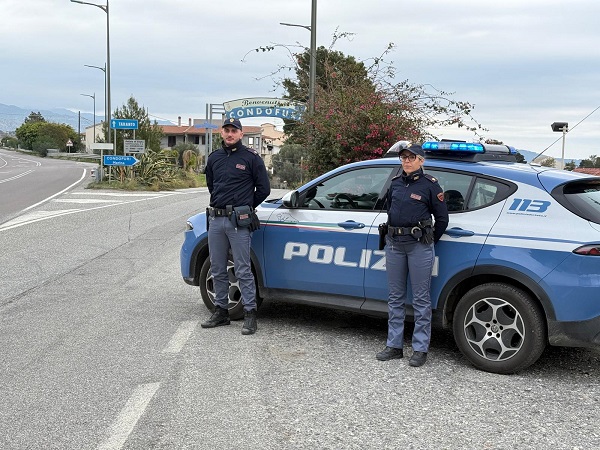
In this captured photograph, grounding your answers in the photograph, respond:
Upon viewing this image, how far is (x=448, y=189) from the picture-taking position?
17.3 feet

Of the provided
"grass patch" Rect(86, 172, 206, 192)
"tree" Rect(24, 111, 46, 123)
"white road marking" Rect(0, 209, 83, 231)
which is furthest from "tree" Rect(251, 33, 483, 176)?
"tree" Rect(24, 111, 46, 123)

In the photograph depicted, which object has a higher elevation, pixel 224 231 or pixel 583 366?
pixel 224 231

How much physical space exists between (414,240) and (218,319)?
84.2 inches

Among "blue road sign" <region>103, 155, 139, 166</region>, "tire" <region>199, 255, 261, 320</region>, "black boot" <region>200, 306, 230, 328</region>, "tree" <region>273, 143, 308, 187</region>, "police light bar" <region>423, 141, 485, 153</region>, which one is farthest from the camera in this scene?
"tree" <region>273, 143, 308, 187</region>

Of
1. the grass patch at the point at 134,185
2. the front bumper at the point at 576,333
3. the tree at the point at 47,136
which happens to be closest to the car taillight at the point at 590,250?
the front bumper at the point at 576,333

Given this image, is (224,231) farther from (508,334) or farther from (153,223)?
(153,223)

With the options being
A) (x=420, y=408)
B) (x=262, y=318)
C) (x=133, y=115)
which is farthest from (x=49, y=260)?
(x=133, y=115)

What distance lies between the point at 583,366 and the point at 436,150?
6.68 ft

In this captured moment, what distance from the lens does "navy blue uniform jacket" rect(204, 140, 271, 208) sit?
589 cm

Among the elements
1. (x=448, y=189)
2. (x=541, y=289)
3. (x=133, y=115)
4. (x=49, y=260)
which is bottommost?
(x=49, y=260)

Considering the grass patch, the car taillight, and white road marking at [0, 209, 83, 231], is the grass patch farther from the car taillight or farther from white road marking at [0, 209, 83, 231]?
the car taillight

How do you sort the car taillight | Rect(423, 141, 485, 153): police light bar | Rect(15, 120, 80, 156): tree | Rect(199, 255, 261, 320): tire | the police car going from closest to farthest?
the car taillight < the police car < Rect(423, 141, 485, 153): police light bar < Rect(199, 255, 261, 320): tire < Rect(15, 120, 80, 156): tree

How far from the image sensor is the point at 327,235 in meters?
5.60

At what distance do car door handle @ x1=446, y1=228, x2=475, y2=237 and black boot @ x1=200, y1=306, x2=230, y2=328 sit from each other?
227cm
